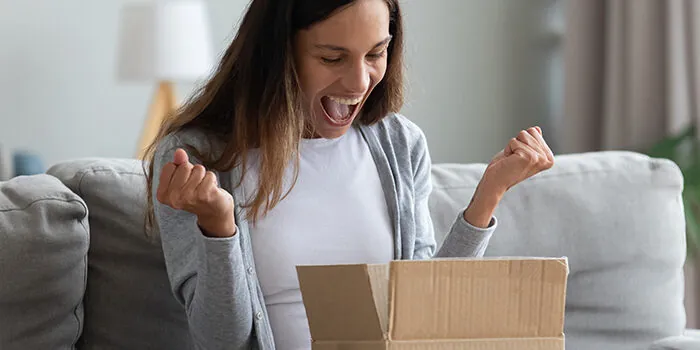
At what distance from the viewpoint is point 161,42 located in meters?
3.16

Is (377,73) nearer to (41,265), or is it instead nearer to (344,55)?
(344,55)

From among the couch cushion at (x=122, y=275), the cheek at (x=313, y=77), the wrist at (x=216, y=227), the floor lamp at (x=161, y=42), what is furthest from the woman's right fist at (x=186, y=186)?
the floor lamp at (x=161, y=42)

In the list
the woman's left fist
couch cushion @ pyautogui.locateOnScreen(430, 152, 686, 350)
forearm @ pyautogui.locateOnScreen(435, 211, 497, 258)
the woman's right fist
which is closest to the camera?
the woman's right fist

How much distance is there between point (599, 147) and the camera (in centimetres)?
365

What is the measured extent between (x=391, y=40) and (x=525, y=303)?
0.66 metres

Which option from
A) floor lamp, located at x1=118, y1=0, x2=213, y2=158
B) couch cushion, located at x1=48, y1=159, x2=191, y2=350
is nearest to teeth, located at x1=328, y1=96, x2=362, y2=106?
couch cushion, located at x1=48, y1=159, x2=191, y2=350

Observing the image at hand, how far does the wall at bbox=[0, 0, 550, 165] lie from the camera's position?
3283 mm

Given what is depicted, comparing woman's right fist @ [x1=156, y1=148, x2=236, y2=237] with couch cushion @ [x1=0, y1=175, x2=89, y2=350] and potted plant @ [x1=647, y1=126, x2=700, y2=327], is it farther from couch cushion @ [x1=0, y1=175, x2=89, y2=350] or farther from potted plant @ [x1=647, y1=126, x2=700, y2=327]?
potted plant @ [x1=647, y1=126, x2=700, y2=327]

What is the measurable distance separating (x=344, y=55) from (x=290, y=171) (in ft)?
0.70

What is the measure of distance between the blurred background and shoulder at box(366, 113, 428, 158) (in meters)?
1.19

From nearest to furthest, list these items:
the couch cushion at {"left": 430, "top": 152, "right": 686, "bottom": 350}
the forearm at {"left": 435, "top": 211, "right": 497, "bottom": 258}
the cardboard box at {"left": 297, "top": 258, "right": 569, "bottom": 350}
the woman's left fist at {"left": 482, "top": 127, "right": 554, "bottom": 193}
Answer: the cardboard box at {"left": 297, "top": 258, "right": 569, "bottom": 350} → the woman's left fist at {"left": 482, "top": 127, "right": 554, "bottom": 193} → the forearm at {"left": 435, "top": 211, "right": 497, "bottom": 258} → the couch cushion at {"left": 430, "top": 152, "right": 686, "bottom": 350}

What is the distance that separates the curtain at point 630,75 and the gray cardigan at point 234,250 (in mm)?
1829

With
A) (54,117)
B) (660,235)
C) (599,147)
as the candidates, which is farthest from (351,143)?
(599,147)

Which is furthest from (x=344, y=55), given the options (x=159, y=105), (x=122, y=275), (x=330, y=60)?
(x=159, y=105)
